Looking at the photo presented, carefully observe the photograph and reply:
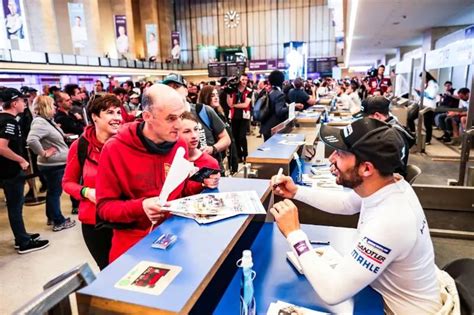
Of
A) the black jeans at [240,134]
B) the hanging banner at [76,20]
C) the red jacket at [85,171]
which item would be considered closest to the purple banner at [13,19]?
the hanging banner at [76,20]

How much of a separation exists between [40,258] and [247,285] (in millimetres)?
3277

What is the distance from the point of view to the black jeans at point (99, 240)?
6.84ft

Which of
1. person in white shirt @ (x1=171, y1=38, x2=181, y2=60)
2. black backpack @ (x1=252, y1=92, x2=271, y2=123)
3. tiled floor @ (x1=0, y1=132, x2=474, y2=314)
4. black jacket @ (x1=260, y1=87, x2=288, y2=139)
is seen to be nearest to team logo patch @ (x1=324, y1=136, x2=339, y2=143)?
tiled floor @ (x1=0, y1=132, x2=474, y2=314)

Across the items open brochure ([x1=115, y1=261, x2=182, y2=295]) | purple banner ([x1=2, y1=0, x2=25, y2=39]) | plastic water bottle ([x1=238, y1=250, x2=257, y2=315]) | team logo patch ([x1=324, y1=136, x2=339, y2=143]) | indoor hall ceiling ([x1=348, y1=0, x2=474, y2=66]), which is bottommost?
plastic water bottle ([x1=238, y1=250, x2=257, y2=315])

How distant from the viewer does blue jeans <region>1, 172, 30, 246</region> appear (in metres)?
3.52

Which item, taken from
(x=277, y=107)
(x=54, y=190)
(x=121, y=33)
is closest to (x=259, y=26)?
(x=121, y=33)

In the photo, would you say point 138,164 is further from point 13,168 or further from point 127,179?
point 13,168

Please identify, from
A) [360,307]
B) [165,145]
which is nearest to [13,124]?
[165,145]

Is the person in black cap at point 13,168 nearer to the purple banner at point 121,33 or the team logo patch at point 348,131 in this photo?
the team logo patch at point 348,131

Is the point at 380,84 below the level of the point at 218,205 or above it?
above

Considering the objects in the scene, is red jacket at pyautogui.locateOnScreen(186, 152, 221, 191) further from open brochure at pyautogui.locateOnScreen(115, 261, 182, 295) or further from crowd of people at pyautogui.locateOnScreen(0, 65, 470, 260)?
open brochure at pyautogui.locateOnScreen(115, 261, 182, 295)

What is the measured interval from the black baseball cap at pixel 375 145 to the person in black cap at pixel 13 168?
3565 millimetres

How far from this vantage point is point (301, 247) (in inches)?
50.7

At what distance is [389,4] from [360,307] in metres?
7.49
